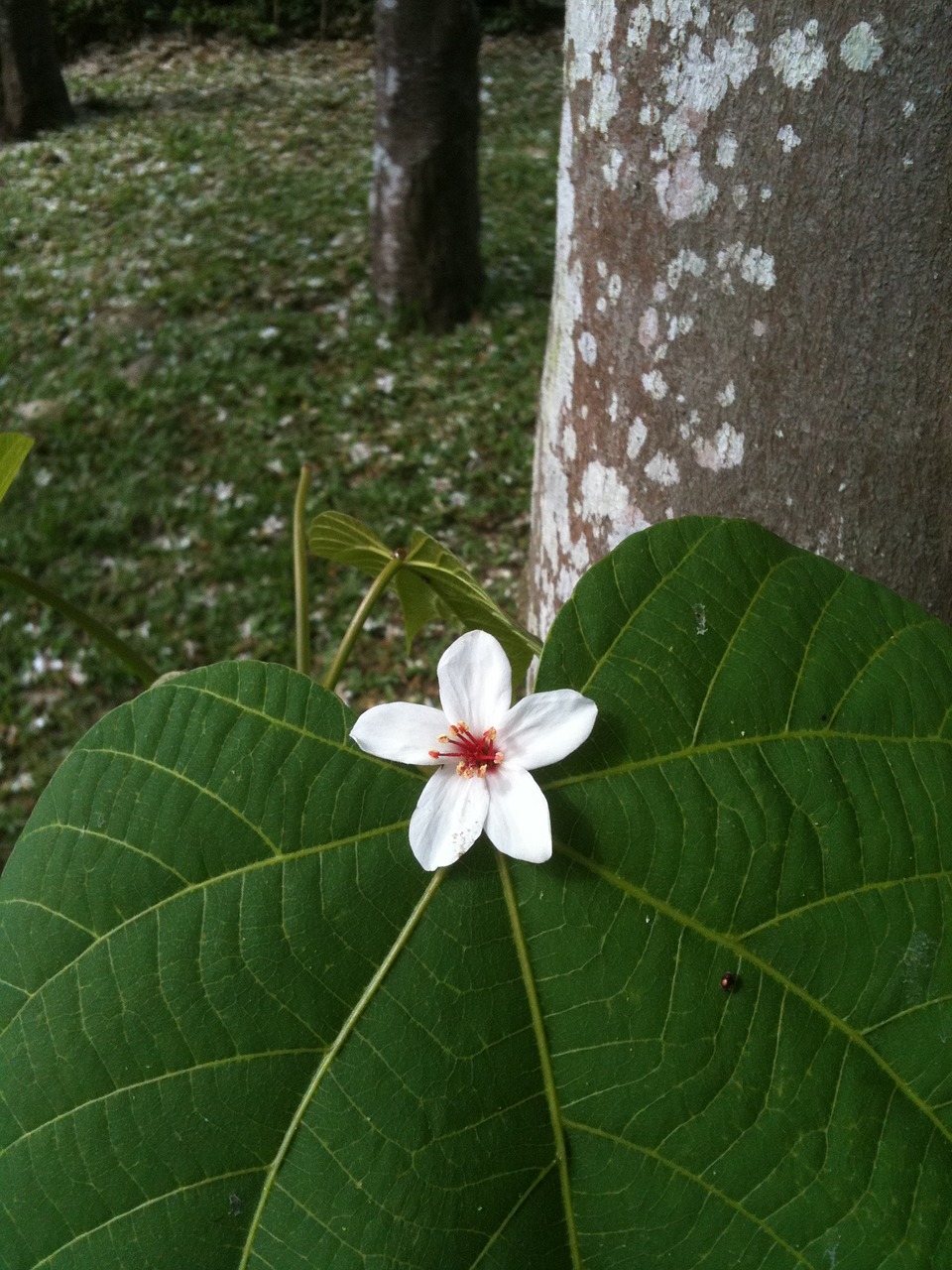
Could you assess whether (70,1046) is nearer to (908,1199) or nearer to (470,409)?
(908,1199)

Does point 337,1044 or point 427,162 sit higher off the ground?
point 427,162

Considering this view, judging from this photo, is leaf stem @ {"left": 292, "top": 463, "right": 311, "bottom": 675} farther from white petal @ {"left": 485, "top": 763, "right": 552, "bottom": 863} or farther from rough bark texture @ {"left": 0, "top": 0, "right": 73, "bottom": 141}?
rough bark texture @ {"left": 0, "top": 0, "right": 73, "bottom": 141}

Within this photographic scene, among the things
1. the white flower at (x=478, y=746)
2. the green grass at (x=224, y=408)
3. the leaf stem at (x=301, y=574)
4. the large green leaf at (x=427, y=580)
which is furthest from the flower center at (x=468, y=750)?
the green grass at (x=224, y=408)

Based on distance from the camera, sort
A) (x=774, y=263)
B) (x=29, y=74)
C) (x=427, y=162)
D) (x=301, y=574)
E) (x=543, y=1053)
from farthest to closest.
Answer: (x=29, y=74), (x=427, y=162), (x=301, y=574), (x=774, y=263), (x=543, y=1053)

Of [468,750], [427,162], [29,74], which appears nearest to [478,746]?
[468,750]

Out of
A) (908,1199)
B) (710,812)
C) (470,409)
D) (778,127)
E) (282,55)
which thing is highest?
(282,55)

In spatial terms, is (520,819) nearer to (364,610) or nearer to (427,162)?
(364,610)

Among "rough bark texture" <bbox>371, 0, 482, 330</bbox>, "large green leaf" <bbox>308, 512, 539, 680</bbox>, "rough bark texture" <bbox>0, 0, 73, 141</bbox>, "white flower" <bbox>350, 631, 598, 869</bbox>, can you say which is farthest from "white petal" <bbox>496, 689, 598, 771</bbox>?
"rough bark texture" <bbox>0, 0, 73, 141</bbox>

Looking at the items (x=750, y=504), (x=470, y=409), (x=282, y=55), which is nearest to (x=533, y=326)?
(x=470, y=409)
